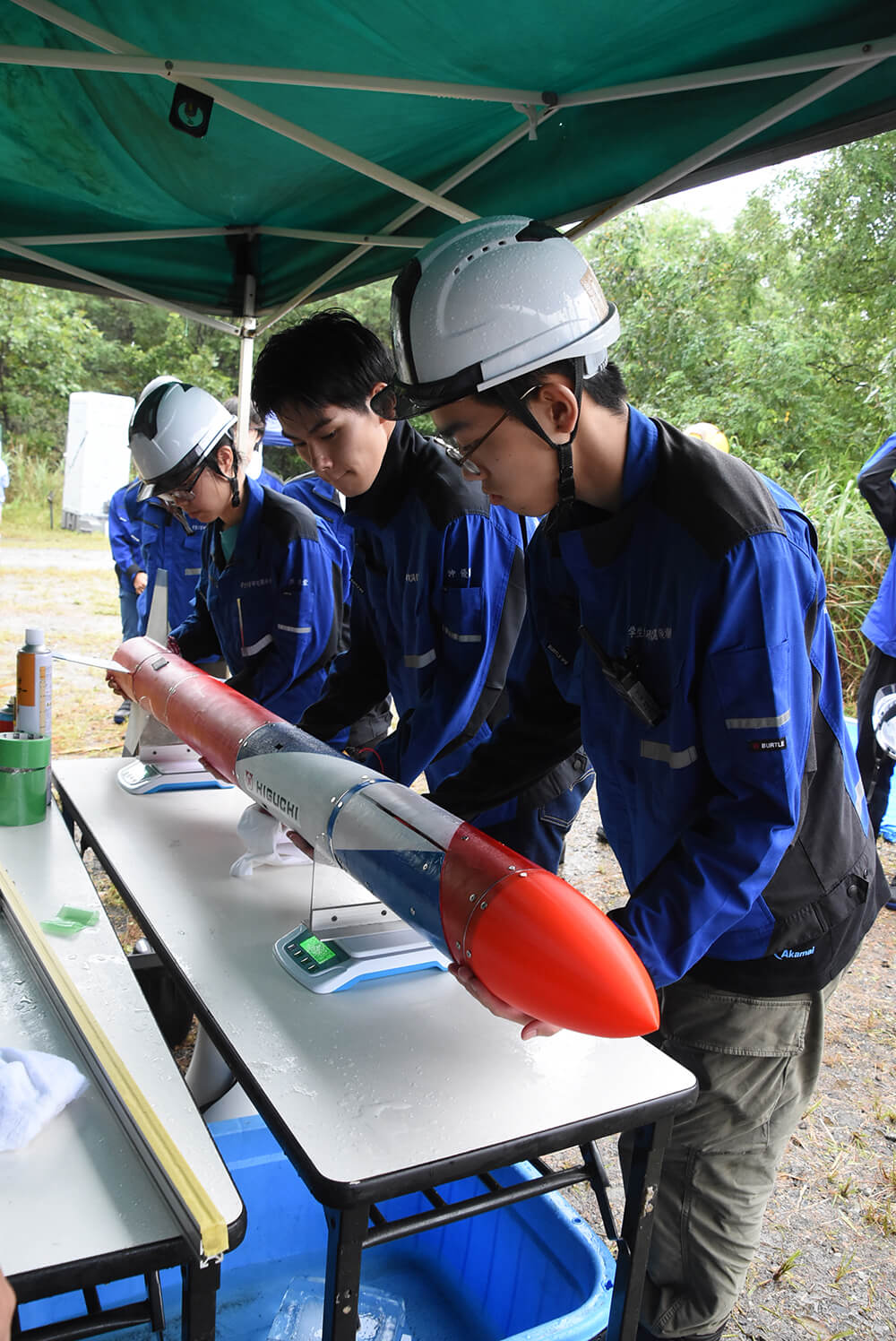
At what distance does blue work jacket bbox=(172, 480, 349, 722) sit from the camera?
323cm

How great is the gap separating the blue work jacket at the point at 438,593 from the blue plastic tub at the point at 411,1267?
99cm

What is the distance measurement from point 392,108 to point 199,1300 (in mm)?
2940

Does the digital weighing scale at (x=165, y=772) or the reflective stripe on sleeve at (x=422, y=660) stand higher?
the reflective stripe on sleeve at (x=422, y=660)

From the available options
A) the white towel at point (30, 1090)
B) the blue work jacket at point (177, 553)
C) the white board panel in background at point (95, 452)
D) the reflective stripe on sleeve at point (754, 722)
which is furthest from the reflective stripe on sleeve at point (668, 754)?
the white board panel in background at point (95, 452)

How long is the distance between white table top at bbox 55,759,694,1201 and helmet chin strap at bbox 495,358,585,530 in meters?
0.92

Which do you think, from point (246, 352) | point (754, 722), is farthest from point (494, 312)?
point (246, 352)

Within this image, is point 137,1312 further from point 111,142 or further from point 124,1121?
point 111,142

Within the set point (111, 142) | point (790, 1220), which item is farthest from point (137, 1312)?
point (111, 142)

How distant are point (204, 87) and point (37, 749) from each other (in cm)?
185

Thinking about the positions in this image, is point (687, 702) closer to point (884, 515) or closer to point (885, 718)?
point (885, 718)

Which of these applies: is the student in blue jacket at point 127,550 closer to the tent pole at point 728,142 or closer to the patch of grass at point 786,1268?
the tent pole at point 728,142

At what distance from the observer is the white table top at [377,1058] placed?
1.32 meters

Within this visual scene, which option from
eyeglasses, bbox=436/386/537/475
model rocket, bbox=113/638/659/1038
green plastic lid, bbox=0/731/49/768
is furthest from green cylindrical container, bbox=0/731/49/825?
eyeglasses, bbox=436/386/537/475

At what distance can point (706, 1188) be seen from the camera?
1676mm
